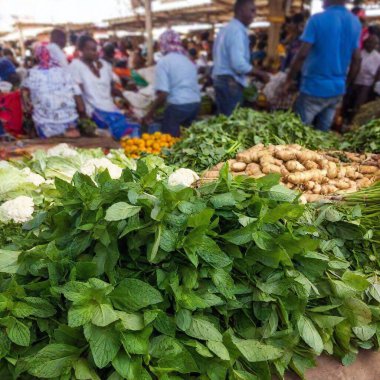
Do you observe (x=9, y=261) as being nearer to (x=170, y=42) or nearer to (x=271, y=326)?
(x=271, y=326)

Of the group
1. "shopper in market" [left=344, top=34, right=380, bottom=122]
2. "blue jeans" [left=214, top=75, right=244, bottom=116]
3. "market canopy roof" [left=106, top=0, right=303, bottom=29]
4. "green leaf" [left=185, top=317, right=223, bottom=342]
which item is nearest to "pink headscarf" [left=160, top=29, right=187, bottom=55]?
"blue jeans" [left=214, top=75, right=244, bottom=116]

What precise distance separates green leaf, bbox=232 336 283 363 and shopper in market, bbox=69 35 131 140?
14.8 ft

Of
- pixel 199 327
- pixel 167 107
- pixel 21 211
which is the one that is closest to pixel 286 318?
pixel 199 327

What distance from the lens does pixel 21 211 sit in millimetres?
1896

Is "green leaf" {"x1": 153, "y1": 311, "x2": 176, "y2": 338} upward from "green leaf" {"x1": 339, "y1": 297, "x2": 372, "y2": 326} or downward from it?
upward

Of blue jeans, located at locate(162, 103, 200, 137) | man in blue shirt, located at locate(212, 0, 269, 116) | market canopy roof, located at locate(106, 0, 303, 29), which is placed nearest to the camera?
man in blue shirt, located at locate(212, 0, 269, 116)

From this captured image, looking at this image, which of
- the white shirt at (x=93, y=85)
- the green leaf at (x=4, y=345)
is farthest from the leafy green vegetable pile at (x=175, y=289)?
the white shirt at (x=93, y=85)

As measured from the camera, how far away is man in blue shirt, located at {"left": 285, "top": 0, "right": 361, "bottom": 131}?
400cm

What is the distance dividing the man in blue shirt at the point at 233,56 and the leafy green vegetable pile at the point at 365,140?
5.37 ft

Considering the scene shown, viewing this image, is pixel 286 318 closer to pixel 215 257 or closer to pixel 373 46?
pixel 215 257

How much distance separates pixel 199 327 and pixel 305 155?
136 cm

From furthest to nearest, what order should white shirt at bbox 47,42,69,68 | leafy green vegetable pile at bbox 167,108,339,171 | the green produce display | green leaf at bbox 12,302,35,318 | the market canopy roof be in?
the market canopy roof < white shirt at bbox 47,42,69,68 < leafy green vegetable pile at bbox 167,108,339,171 < the green produce display < green leaf at bbox 12,302,35,318

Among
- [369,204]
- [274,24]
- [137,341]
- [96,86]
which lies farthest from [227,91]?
[137,341]

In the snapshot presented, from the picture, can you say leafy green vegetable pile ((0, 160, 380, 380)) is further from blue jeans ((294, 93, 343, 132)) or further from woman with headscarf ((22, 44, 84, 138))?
woman with headscarf ((22, 44, 84, 138))
